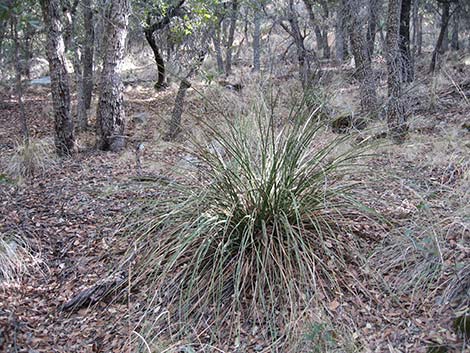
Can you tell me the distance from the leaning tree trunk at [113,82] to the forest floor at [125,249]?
110 centimetres

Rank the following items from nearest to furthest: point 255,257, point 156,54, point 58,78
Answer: point 255,257 < point 58,78 < point 156,54

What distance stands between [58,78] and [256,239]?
4.40m

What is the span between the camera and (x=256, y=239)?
2.96 metres

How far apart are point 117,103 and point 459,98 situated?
5.87 m

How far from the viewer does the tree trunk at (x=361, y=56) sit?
6383 mm

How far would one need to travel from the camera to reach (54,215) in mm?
4281

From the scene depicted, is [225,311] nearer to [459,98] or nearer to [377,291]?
[377,291]

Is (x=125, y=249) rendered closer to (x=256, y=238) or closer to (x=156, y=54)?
(x=256, y=238)

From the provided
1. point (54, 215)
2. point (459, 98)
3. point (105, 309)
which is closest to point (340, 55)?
point (459, 98)

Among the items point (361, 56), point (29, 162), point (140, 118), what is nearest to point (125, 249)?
point (29, 162)

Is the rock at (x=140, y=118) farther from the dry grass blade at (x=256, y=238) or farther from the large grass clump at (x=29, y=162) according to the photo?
the dry grass blade at (x=256, y=238)

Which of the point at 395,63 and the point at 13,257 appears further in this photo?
the point at 395,63

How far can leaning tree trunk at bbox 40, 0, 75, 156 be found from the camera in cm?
593

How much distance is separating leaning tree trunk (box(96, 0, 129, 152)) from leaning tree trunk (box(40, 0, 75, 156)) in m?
0.45
